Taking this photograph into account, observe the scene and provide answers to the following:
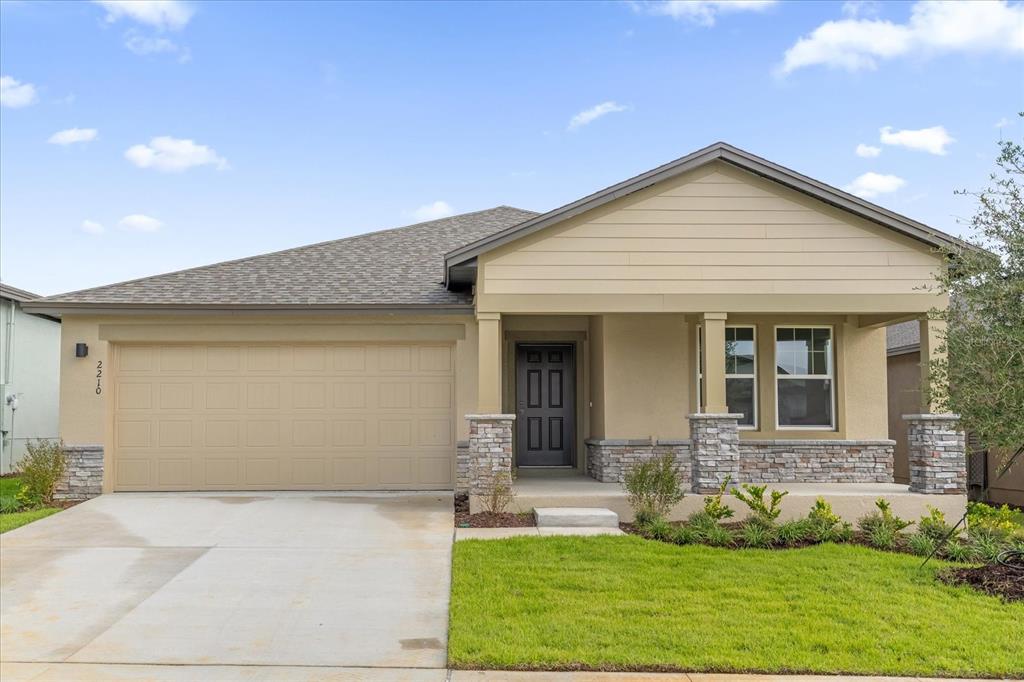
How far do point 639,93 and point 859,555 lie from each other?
11882mm

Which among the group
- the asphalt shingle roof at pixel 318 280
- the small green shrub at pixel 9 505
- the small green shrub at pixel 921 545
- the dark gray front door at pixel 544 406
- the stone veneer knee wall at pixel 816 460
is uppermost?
the asphalt shingle roof at pixel 318 280

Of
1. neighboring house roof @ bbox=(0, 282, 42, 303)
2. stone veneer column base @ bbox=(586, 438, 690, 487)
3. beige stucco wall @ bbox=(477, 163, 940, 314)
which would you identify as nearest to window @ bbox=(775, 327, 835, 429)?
stone veneer column base @ bbox=(586, 438, 690, 487)

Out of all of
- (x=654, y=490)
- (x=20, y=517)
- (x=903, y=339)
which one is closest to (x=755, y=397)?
(x=654, y=490)

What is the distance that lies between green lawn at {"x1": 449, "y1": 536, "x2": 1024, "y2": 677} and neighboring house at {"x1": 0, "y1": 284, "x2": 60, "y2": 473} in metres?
13.5

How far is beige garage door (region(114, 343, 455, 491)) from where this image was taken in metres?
12.9

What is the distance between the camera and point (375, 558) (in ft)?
28.3

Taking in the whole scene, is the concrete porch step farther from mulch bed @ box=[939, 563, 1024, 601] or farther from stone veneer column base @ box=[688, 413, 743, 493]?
mulch bed @ box=[939, 563, 1024, 601]

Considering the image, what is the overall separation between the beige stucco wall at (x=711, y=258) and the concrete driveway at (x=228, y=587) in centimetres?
359

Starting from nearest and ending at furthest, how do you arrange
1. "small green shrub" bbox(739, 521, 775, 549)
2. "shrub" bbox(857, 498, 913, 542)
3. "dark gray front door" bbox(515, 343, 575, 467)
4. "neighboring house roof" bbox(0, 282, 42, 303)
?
"small green shrub" bbox(739, 521, 775, 549) < "shrub" bbox(857, 498, 913, 542) < "dark gray front door" bbox(515, 343, 575, 467) < "neighboring house roof" bbox(0, 282, 42, 303)

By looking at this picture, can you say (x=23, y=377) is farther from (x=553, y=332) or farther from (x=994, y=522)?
(x=994, y=522)

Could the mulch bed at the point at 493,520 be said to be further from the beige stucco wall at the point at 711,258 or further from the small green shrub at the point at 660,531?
the beige stucco wall at the point at 711,258

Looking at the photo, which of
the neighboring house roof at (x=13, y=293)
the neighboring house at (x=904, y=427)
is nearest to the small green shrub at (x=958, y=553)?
the neighboring house at (x=904, y=427)

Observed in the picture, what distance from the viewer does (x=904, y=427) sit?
675 inches

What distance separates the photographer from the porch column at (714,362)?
37.5 ft
